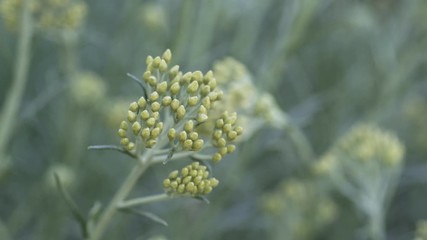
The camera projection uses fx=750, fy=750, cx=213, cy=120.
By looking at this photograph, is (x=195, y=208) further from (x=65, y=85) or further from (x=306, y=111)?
(x=65, y=85)

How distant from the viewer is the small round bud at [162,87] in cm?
73

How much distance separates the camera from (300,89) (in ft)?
6.17

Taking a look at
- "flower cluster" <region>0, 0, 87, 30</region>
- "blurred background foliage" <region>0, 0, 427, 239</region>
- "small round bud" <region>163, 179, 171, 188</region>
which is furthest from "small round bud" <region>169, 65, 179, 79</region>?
"flower cluster" <region>0, 0, 87, 30</region>

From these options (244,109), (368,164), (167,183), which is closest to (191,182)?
(167,183)

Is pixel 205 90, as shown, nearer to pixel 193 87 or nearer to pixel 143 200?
pixel 193 87

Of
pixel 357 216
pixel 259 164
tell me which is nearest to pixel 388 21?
pixel 259 164

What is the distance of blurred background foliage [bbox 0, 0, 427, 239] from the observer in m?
1.35

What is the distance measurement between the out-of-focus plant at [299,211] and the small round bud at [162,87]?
2.25 ft

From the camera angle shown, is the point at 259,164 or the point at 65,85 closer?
the point at 65,85

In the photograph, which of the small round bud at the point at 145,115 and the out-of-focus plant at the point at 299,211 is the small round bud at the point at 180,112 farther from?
the out-of-focus plant at the point at 299,211

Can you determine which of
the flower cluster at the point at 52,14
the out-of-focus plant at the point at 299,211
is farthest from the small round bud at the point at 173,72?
the out-of-focus plant at the point at 299,211

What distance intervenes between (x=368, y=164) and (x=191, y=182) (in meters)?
0.60

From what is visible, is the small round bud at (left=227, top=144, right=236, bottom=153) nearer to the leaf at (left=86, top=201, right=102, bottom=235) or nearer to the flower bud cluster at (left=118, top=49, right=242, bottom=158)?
the flower bud cluster at (left=118, top=49, right=242, bottom=158)

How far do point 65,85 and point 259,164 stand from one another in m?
0.82
